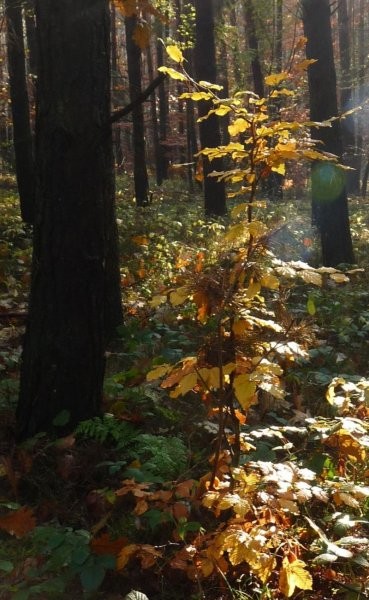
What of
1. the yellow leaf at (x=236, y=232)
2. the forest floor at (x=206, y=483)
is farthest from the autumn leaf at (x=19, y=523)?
the yellow leaf at (x=236, y=232)

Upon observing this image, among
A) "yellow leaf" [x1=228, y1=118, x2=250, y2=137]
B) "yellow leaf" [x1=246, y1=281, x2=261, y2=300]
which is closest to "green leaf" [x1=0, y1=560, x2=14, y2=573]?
"yellow leaf" [x1=246, y1=281, x2=261, y2=300]

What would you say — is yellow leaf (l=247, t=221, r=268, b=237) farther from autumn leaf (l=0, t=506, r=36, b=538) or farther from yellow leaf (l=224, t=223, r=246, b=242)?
autumn leaf (l=0, t=506, r=36, b=538)

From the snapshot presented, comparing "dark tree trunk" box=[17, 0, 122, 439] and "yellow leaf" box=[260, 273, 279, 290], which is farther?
"dark tree trunk" box=[17, 0, 122, 439]

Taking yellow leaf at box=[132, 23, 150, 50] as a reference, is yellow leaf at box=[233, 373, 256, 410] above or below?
below

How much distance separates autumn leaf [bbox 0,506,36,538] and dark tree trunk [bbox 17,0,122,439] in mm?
759

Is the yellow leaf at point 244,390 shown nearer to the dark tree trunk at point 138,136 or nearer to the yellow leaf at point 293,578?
the yellow leaf at point 293,578

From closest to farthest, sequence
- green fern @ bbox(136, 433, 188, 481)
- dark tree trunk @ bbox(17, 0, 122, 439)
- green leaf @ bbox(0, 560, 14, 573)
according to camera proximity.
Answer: green leaf @ bbox(0, 560, 14, 573)
green fern @ bbox(136, 433, 188, 481)
dark tree trunk @ bbox(17, 0, 122, 439)

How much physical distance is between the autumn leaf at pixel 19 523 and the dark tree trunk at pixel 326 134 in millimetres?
7063

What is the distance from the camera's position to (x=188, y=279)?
2883mm

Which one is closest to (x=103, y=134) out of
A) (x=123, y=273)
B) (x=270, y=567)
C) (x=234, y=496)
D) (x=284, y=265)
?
(x=284, y=265)

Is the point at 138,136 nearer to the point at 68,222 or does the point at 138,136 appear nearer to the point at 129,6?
the point at 129,6

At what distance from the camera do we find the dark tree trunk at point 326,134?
30.1 ft

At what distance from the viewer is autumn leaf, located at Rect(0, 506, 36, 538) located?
2990 millimetres

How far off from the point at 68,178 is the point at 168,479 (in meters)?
1.85
